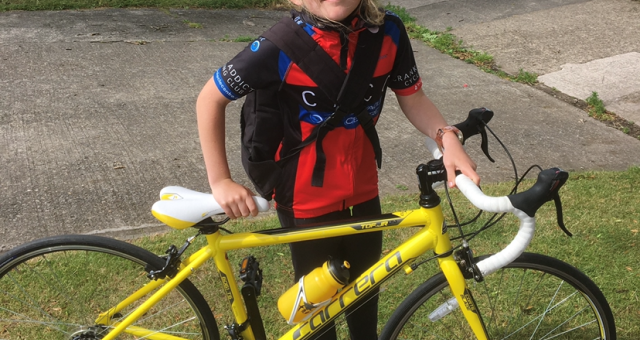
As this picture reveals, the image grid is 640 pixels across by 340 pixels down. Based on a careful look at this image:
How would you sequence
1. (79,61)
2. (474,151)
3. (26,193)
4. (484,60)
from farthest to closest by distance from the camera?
(484,60) → (79,61) → (474,151) → (26,193)

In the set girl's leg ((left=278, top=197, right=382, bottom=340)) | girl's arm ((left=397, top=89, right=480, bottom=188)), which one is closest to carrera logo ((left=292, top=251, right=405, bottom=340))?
girl's leg ((left=278, top=197, right=382, bottom=340))

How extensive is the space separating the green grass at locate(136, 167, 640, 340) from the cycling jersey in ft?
3.55

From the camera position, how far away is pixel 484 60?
21.8ft

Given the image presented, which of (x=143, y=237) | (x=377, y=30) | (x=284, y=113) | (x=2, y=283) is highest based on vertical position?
(x=377, y=30)

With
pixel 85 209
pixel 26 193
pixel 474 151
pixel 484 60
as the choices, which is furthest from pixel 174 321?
pixel 484 60

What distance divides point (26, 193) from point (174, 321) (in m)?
1.54

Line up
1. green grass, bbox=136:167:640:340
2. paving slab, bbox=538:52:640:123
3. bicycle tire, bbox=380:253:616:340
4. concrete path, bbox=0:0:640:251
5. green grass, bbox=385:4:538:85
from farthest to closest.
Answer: green grass, bbox=385:4:538:85 < paving slab, bbox=538:52:640:123 < concrete path, bbox=0:0:640:251 < green grass, bbox=136:167:640:340 < bicycle tire, bbox=380:253:616:340

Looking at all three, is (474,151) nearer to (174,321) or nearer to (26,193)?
(174,321)

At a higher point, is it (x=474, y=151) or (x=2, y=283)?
(x=2, y=283)

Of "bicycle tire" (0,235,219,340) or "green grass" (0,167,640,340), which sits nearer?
"bicycle tire" (0,235,219,340)

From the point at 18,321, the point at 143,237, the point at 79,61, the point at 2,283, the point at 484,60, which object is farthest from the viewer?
the point at 484,60

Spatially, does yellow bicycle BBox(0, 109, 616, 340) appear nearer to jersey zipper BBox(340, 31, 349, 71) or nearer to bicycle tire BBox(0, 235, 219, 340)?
bicycle tire BBox(0, 235, 219, 340)

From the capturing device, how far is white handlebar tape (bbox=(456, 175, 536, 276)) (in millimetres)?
1612

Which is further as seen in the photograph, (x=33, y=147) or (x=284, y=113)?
(x=33, y=147)
